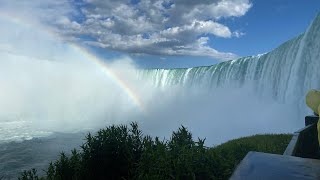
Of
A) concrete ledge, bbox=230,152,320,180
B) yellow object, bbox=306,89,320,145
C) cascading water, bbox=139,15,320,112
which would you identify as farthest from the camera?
cascading water, bbox=139,15,320,112

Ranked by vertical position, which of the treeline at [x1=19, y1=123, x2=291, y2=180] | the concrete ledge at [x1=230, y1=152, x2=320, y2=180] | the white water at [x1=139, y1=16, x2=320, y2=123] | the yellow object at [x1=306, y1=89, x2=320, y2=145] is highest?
the white water at [x1=139, y1=16, x2=320, y2=123]

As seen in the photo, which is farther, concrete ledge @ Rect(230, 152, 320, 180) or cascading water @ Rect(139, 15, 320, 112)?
cascading water @ Rect(139, 15, 320, 112)

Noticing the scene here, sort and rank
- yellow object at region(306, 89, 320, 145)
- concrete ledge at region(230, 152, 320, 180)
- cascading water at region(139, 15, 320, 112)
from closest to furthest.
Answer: concrete ledge at region(230, 152, 320, 180) → yellow object at region(306, 89, 320, 145) → cascading water at region(139, 15, 320, 112)

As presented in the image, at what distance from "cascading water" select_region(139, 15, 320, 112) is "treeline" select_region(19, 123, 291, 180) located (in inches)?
935

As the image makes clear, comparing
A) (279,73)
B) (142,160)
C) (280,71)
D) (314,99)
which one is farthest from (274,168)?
(279,73)

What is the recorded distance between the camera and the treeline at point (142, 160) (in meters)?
7.90

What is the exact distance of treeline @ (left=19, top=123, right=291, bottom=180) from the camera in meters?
7.90

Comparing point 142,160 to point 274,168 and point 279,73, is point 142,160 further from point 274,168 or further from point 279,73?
point 279,73

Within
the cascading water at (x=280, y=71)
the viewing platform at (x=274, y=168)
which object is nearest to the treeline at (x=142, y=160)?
the viewing platform at (x=274, y=168)

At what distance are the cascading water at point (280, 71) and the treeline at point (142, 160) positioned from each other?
23751 millimetres

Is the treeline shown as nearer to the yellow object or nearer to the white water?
the yellow object

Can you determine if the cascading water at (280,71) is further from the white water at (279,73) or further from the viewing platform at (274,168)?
the viewing platform at (274,168)

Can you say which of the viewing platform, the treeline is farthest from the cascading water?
the viewing platform

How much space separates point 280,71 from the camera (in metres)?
37.8
